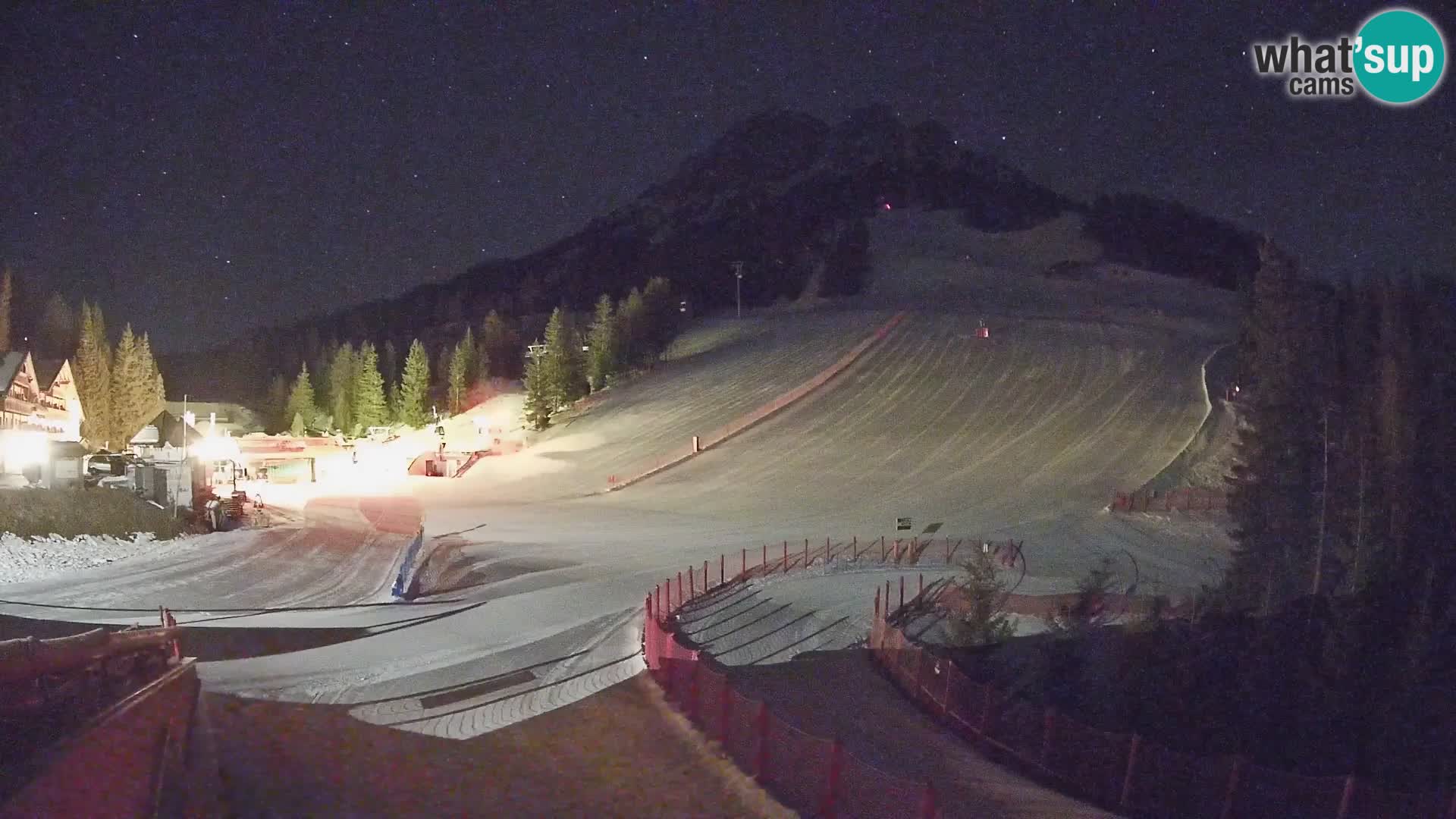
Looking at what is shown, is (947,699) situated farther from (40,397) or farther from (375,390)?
(375,390)

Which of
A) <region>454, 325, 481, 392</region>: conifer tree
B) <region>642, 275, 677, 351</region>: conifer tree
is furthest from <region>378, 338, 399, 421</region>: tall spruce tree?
<region>642, 275, 677, 351</region>: conifer tree

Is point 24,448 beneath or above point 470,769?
above

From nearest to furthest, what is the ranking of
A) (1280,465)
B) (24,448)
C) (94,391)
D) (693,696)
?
(693,696), (1280,465), (24,448), (94,391)

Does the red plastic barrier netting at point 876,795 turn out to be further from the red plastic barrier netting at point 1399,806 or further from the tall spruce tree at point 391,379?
the tall spruce tree at point 391,379

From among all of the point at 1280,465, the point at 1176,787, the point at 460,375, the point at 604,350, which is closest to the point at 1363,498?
the point at 1280,465

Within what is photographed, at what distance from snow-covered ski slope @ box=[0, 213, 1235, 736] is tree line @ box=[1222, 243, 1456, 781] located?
2.93 m

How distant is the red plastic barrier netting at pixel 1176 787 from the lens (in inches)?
527

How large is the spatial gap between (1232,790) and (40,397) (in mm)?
62854

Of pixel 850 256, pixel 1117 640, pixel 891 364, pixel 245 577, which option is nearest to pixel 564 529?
pixel 245 577

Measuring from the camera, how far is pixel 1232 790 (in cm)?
1248

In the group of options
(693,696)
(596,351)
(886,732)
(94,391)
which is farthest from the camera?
(596,351)

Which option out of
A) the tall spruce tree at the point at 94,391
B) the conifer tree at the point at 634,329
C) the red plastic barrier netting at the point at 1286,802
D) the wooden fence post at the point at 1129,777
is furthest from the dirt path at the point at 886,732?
the conifer tree at the point at 634,329

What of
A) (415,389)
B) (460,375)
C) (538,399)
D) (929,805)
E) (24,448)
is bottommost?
(929,805)

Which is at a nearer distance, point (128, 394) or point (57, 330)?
point (128, 394)
